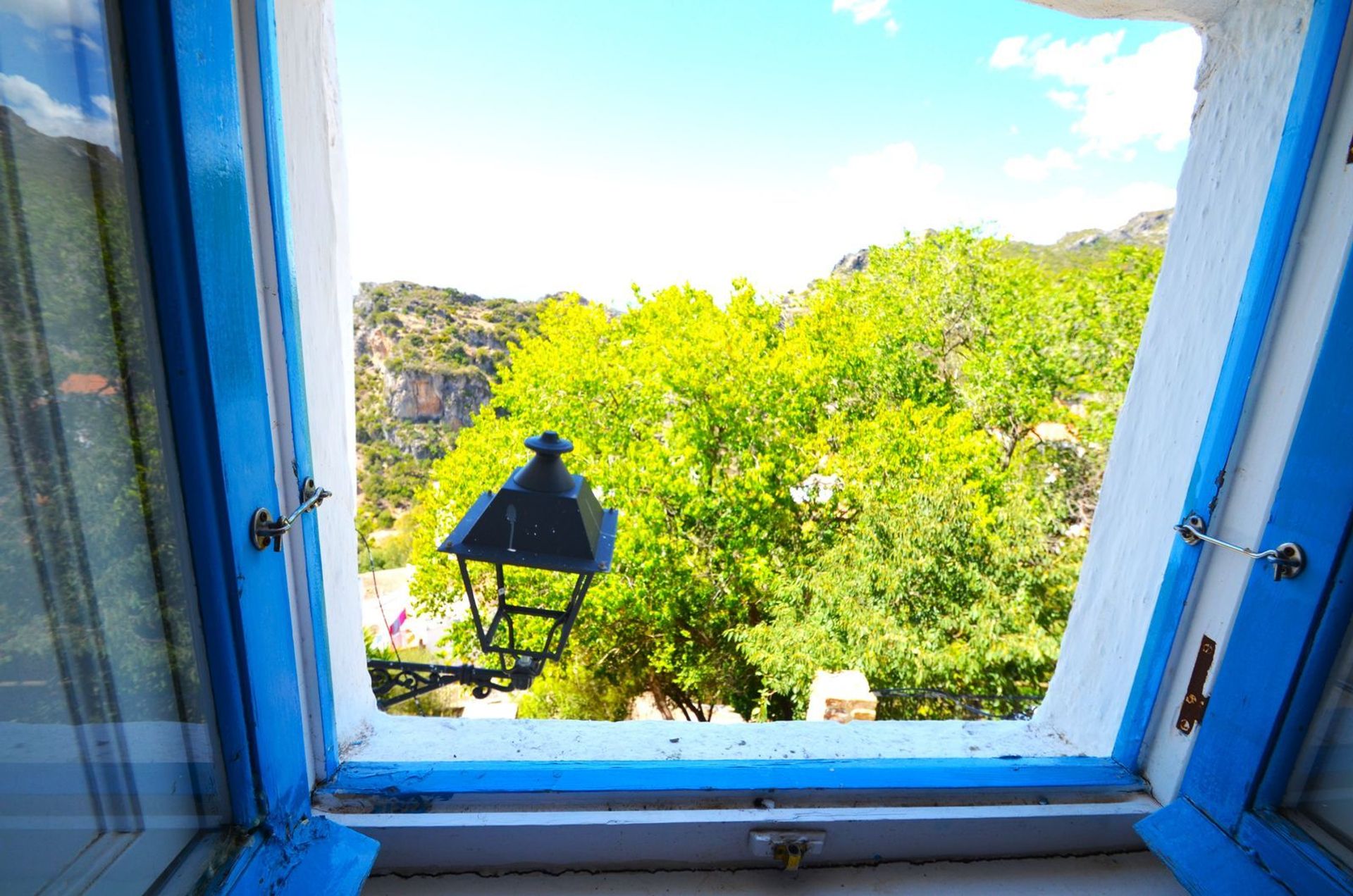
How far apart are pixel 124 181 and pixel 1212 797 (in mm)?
1634

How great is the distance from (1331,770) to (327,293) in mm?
1647

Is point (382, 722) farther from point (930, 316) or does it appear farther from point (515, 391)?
point (930, 316)

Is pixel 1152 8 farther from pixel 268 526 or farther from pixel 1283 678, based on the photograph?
pixel 268 526

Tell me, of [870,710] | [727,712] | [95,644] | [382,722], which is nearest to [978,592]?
[870,710]

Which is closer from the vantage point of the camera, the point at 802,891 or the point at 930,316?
the point at 802,891

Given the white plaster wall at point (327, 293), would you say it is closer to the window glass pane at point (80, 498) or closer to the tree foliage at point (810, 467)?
the window glass pane at point (80, 498)

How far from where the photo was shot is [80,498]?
657mm

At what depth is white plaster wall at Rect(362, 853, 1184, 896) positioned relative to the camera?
3.74 ft

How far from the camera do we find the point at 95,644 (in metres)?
0.69

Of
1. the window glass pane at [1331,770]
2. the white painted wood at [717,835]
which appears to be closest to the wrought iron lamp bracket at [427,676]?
the white painted wood at [717,835]

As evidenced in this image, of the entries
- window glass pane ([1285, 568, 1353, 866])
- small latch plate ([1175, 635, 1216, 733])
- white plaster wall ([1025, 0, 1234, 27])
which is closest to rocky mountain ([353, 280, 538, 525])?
white plaster wall ([1025, 0, 1234, 27])

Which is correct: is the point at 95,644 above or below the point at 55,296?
below

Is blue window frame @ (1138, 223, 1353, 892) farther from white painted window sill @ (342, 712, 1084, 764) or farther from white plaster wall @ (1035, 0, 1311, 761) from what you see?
white painted window sill @ (342, 712, 1084, 764)

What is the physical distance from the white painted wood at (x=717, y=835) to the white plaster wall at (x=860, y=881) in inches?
0.6
